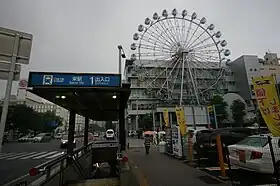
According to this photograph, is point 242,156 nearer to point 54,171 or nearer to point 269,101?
point 269,101

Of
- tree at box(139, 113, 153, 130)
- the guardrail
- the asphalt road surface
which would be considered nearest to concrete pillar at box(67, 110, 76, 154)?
the guardrail

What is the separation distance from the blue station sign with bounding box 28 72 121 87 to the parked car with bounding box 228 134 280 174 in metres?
4.36

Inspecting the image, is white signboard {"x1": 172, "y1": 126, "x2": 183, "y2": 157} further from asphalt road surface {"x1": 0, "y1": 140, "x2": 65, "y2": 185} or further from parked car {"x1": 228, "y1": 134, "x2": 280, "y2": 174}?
asphalt road surface {"x1": 0, "y1": 140, "x2": 65, "y2": 185}

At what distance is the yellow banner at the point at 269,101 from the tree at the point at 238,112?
43.5 meters

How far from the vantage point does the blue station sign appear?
18.6 feet

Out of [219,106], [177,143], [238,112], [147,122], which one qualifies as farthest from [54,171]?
[238,112]

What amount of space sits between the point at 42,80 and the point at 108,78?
1.93m

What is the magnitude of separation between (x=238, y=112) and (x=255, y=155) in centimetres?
4273

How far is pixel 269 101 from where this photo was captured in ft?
14.7

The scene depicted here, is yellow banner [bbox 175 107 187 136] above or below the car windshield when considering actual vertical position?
above

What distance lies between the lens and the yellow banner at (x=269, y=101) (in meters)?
4.27

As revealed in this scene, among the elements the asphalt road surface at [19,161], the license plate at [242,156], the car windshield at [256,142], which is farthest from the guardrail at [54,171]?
the car windshield at [256,142]

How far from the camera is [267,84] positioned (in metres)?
4.53

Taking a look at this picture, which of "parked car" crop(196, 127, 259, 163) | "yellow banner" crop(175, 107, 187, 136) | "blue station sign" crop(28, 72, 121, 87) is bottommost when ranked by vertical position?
"parked car" crop(196, 127, 259, 163)
